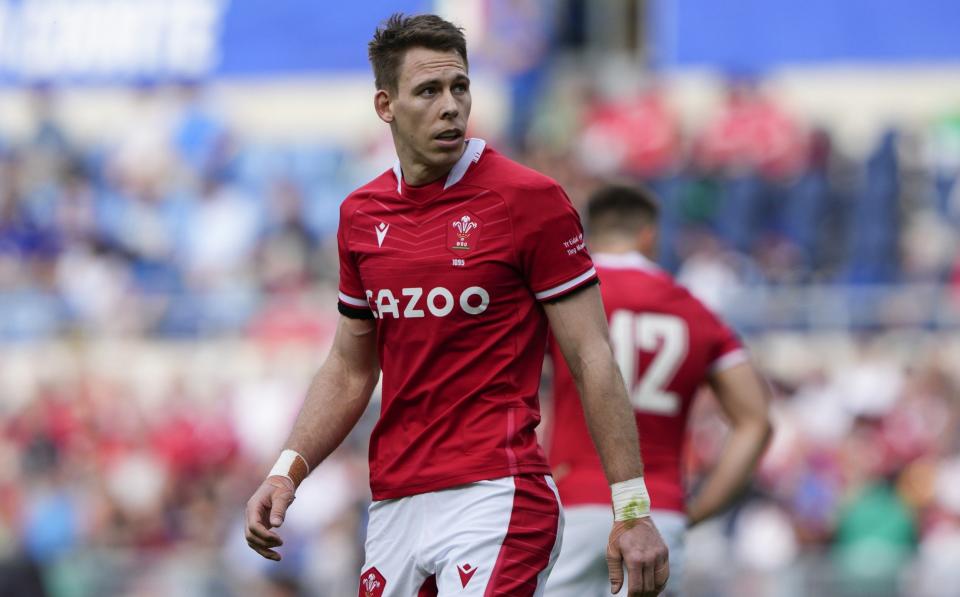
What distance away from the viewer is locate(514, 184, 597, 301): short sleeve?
16.0 ft

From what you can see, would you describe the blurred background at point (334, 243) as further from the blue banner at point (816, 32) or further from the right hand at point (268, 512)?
the right hand at point (268, 512)

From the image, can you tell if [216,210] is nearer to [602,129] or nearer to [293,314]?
[293,314]

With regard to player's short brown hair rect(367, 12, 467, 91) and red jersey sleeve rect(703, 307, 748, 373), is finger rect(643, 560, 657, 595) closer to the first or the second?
player's short brown hair rect(367, 12, 467, 91)

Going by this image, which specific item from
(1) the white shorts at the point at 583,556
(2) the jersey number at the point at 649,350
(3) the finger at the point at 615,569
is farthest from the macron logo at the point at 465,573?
(2) the jersey number at the point at 649,350

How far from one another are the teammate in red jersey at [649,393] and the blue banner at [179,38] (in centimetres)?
1482

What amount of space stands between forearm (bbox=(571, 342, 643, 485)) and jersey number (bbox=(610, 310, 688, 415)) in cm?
178

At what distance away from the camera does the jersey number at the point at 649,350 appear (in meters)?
6.66

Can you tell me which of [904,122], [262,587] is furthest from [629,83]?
[262,587]

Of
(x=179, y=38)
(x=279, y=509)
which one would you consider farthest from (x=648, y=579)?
(x=179, y=38)

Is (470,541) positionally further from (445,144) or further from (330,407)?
(445,144)

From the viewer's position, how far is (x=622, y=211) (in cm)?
687

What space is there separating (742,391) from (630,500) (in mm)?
2263

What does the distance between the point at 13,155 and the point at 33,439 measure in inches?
197

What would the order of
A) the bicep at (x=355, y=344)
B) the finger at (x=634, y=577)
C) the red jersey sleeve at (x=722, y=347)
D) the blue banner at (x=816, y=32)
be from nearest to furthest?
the finger at (x=634, y=577)
the bicep at (x=355, y=344)
the red jersey sleeve at (x=722, y=347)
the blue banner at (x=816, y=32)
